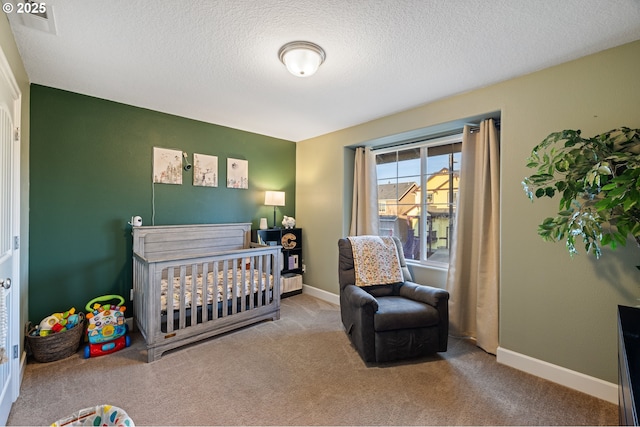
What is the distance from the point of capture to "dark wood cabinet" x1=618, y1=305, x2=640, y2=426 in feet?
2.92

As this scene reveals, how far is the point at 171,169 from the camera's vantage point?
324cm

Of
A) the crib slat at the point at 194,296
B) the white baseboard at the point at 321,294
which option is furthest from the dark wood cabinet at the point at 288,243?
the crib slat at the point at 194,296

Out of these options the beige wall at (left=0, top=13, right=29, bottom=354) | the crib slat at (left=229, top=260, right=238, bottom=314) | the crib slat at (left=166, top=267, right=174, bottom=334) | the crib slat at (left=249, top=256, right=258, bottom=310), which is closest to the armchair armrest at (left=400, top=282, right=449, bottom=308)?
the crib slat at (left=249, top=256, right=258, bottom=310)

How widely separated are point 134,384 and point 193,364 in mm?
413

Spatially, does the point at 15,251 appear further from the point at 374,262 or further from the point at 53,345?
the point at 374,262

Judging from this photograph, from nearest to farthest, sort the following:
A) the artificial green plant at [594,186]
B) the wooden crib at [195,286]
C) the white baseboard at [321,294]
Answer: the artificial green plant at [594,186] < the wooden crib at [195,286] < the white baseboard at [321,294]

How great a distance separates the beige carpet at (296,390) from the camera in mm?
1701

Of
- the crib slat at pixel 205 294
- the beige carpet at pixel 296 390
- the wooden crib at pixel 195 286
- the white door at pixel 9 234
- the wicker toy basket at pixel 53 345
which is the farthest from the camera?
the crib slat at pixel 205 294

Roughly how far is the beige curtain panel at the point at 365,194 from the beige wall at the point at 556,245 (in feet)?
3.45

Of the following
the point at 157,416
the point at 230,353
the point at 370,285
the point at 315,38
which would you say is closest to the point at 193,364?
the point at 230,353

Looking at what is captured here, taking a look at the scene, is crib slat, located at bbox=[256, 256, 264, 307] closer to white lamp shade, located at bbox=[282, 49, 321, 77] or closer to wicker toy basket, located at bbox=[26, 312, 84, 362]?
wicker toy basket, located at bbox=[26, 312, 84, 362]

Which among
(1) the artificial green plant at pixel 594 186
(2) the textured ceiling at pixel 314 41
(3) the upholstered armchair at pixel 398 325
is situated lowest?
(3) the upholstered armchair at pixel 398 325

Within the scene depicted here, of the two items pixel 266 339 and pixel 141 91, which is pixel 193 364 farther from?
pixel 141 91

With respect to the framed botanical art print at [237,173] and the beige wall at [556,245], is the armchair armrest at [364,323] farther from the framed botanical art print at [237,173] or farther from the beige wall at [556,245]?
the framed botanical art print at [237,173]
